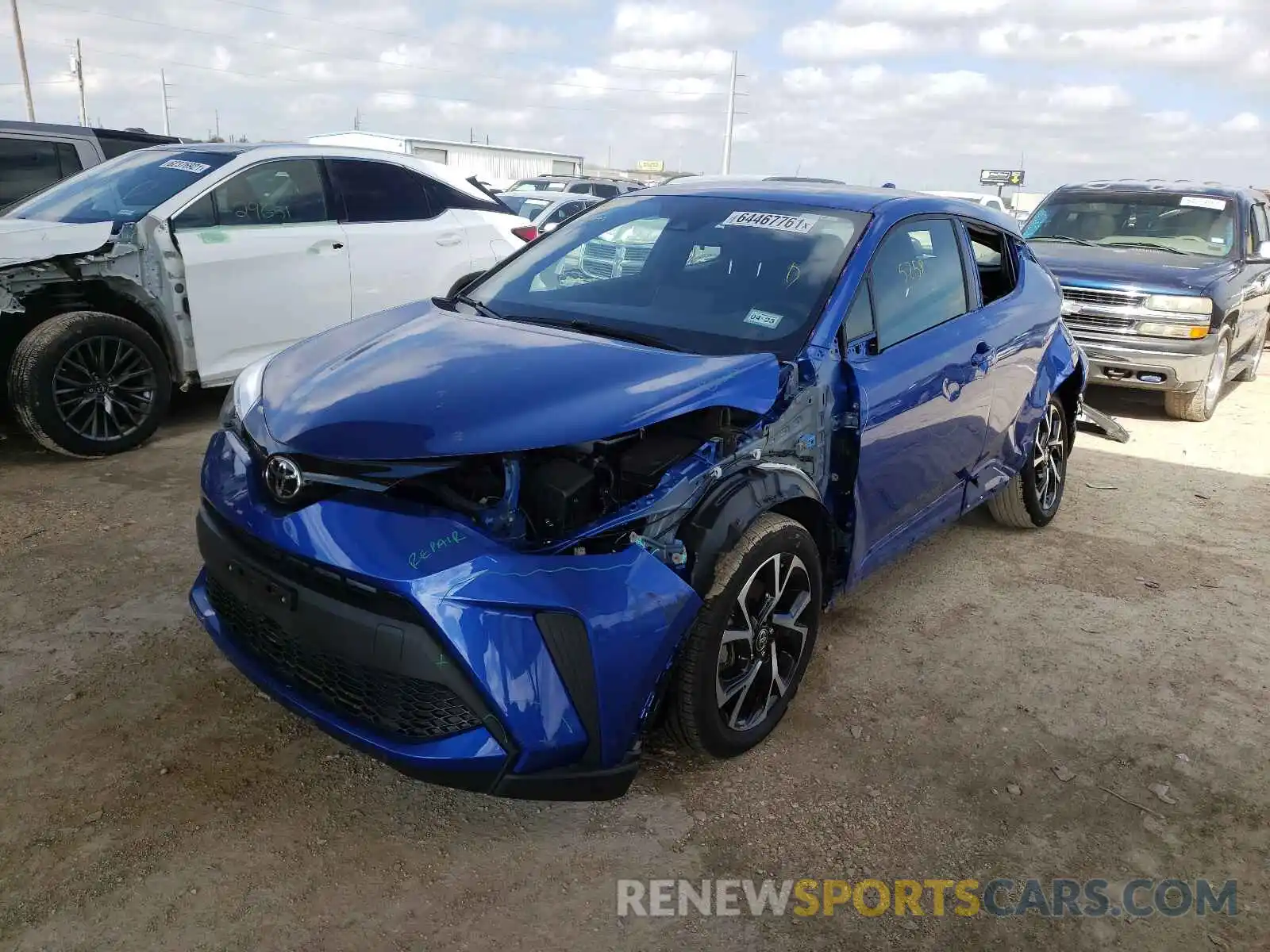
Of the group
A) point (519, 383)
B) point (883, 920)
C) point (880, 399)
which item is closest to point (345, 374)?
point (519, 383)

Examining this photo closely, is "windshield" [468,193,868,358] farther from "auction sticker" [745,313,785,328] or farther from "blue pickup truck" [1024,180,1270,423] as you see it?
"blue pickup truck" [1024,180,1270,423]

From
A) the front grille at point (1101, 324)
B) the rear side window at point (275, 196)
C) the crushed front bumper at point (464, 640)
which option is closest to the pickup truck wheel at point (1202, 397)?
the front grille at point (1101, 324)

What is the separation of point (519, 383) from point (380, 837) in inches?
49.6

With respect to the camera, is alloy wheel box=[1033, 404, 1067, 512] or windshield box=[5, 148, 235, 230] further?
windshield box=[5, 148, 235, 230]

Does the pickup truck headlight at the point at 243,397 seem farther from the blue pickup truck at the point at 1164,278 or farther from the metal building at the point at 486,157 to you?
the metal building at the point at 486,157

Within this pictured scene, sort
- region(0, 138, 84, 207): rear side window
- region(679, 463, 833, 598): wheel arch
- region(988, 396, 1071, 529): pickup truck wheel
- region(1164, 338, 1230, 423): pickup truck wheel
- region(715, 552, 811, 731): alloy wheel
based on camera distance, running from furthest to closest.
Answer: region(1164, 338, 1230, 423): pickup truck wheel < region(0, 138, 84, 207): rear side window < region(988, 396, 1071, 529): pickup truck wheel < region(715, 552, 811, 731): alloy wheel < region(679, 463, 833, 598): wheel arch

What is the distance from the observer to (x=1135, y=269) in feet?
24.4

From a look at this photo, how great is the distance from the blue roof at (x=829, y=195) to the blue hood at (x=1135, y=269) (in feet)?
12.3

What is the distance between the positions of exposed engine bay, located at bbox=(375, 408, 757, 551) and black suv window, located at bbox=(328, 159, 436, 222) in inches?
170

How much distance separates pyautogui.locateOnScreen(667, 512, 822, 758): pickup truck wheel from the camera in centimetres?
252

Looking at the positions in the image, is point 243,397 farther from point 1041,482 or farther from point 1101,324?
point 1101,324

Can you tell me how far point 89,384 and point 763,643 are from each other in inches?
166

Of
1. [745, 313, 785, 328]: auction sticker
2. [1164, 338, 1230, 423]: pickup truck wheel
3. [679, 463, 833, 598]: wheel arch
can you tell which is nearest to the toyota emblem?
[679, 463, 833, 598]: wheel arch

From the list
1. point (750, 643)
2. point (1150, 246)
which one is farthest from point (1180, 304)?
point (750, 643)
